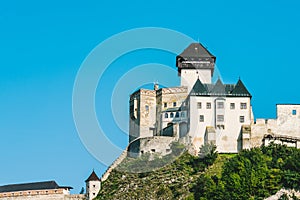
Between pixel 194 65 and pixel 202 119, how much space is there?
1174 cm

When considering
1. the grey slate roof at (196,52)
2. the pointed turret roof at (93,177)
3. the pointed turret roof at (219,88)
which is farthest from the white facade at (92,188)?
the grey slate roof at (196,52)

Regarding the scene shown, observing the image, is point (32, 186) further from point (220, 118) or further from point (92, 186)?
point (220, 118)

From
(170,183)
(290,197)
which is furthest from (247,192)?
(170,183)

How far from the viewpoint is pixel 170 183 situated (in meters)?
108

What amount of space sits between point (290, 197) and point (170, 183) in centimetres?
1629

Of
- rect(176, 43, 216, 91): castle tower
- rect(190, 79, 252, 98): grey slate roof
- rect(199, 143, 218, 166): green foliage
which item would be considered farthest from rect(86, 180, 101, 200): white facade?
rect(176, 43, 216, 91): castle tower

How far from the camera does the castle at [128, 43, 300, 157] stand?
112 m

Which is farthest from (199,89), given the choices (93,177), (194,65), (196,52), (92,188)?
(92,188)

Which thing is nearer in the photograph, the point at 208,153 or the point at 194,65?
the point at 208,153

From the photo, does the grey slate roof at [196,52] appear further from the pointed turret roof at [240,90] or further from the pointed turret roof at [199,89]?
the pointed turret roof at [240,90]

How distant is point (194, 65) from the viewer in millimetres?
122250

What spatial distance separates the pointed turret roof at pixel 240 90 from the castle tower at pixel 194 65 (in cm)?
625

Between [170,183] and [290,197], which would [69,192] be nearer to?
[170,183]

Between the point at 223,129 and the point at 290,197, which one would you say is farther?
the point at 223,129
